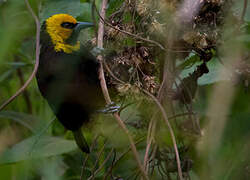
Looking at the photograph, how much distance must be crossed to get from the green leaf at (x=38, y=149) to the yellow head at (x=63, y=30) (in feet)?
1.25

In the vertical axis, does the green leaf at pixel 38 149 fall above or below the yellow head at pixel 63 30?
below

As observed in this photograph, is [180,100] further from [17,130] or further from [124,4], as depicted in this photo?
[17,130]

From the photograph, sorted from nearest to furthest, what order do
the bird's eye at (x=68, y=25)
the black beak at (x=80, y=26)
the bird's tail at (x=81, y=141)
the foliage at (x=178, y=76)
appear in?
the foliage at (x=178, y=76), the bird's tail at (x=81, y=141), the black beak at (x=80, y=26), the bird's eye at (x=68, y=25)

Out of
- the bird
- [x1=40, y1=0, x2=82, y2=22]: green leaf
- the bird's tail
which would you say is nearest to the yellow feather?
the bird

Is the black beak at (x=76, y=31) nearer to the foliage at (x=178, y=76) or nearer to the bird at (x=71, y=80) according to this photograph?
the bird at (x=71, y=80)

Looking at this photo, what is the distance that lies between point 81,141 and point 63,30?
0.53 meters

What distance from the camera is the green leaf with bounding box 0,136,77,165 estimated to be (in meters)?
1.75

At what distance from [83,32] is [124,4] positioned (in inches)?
27.9

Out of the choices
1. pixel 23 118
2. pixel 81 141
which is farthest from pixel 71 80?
pixel 23 118

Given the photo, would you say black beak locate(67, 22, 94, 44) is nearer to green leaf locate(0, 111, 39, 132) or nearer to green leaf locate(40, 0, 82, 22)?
green leaf locate(40, 0, 82, 22)

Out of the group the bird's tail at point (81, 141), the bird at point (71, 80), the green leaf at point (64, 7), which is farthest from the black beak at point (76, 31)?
the bird's tail at point (81, 141)

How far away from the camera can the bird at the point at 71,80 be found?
169 centimetres

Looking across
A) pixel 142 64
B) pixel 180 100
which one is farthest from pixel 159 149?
pixel 142 64

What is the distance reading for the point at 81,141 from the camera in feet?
5.75
